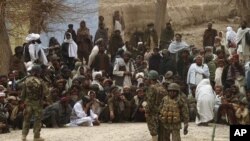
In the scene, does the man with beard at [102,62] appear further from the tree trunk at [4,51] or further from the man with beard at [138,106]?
the tree trunk at [4,51]

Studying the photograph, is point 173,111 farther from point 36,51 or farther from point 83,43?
point 83,43

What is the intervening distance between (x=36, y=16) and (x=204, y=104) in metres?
7.00

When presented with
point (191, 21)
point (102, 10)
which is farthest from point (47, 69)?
point (191, 21)

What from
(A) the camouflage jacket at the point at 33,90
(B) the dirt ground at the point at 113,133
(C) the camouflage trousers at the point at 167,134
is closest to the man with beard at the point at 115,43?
(B) the dirt ground at the point at 113,133

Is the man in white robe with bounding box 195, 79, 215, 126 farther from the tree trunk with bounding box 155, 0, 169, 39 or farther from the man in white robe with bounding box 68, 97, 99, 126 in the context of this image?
the tree trunk with bounding box 155, 0, 169, 39

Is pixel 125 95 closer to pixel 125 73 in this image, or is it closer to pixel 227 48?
pixel 125 73

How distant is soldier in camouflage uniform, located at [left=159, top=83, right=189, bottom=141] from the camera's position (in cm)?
1619

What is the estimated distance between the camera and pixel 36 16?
1008 inches

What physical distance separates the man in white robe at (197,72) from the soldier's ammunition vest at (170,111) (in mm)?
5691

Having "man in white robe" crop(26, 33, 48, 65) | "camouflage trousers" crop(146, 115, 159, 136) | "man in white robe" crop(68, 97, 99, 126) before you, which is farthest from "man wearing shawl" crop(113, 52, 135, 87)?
"camouflage trousers" crop(146, 115, 159, 136)

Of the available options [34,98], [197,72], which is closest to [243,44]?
[197,72]

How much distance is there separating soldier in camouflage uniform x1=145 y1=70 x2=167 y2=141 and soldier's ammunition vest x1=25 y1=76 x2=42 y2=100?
2.27 meters

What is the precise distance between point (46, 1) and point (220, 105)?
7.66m

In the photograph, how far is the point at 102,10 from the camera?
111 feet
